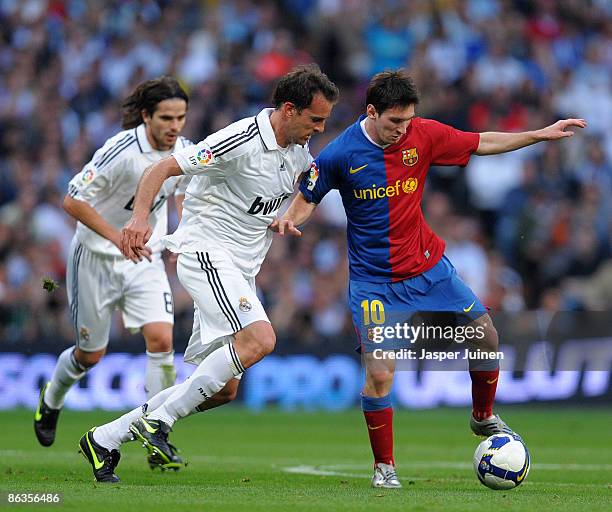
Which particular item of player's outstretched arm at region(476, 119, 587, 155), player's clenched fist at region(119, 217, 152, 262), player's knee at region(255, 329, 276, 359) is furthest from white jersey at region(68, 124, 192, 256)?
player's outstretched arm at region(476, 119, 587, 155)

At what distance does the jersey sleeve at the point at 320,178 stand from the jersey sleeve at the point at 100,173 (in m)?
1.81

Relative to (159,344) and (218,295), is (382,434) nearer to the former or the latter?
(218,295)

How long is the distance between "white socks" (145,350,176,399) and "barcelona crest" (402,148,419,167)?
272 centimetres

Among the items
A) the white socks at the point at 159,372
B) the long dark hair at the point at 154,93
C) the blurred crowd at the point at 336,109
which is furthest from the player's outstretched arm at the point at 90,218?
the blurred crowd at the point at 336,109

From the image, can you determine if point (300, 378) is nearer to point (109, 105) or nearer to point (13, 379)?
point (13, 379)

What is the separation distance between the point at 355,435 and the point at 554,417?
324 centimetres

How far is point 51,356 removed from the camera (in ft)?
54.9

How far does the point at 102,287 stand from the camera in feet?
34.6

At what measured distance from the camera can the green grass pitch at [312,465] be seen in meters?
7.45

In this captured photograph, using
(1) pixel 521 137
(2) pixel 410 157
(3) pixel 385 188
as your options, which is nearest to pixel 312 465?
(3) pixel 385 188

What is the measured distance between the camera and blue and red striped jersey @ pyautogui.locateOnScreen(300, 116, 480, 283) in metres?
8.72

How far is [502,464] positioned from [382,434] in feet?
2.76

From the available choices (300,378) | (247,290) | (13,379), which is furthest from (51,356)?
(247,290)

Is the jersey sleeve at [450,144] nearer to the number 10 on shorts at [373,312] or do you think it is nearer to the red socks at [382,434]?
the number 10 on shorts at [373,312]
